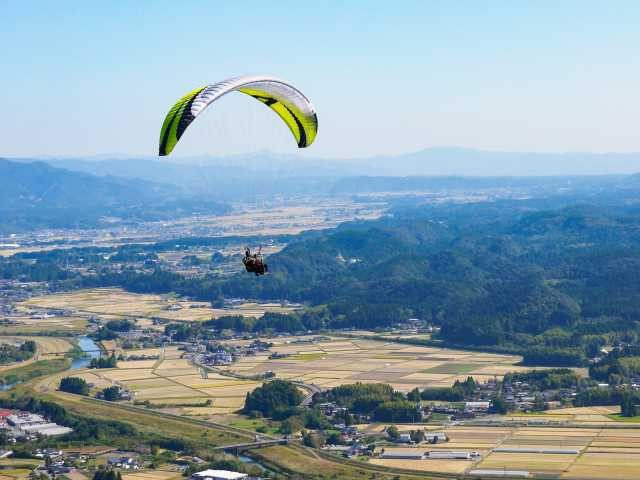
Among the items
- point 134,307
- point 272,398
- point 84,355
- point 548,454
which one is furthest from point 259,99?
point 134,307

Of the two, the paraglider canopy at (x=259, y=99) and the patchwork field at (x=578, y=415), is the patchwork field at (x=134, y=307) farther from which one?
the paraglider canopy at (x=259, y=99)

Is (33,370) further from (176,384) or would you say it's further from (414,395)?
(414,395)

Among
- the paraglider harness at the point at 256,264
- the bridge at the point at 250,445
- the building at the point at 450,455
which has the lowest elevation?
the bridge at the point at 250,445

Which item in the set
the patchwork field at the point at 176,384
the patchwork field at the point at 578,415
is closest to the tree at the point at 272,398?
the patchwork field at the point at 176,384

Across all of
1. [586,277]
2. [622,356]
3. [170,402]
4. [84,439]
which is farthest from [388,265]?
[84,439]

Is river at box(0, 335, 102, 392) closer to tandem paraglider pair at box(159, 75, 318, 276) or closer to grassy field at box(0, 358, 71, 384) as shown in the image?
grassy field at box(0, 358, 71, 384)

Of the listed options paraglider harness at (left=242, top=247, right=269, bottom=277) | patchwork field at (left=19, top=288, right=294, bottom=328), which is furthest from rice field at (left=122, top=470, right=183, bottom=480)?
patchwork field at (left=19, top=288, right=294, bottom=328)

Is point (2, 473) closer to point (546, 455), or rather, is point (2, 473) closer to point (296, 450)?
point (296, 450)

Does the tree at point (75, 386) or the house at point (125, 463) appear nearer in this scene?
the house at point (125, 463)
